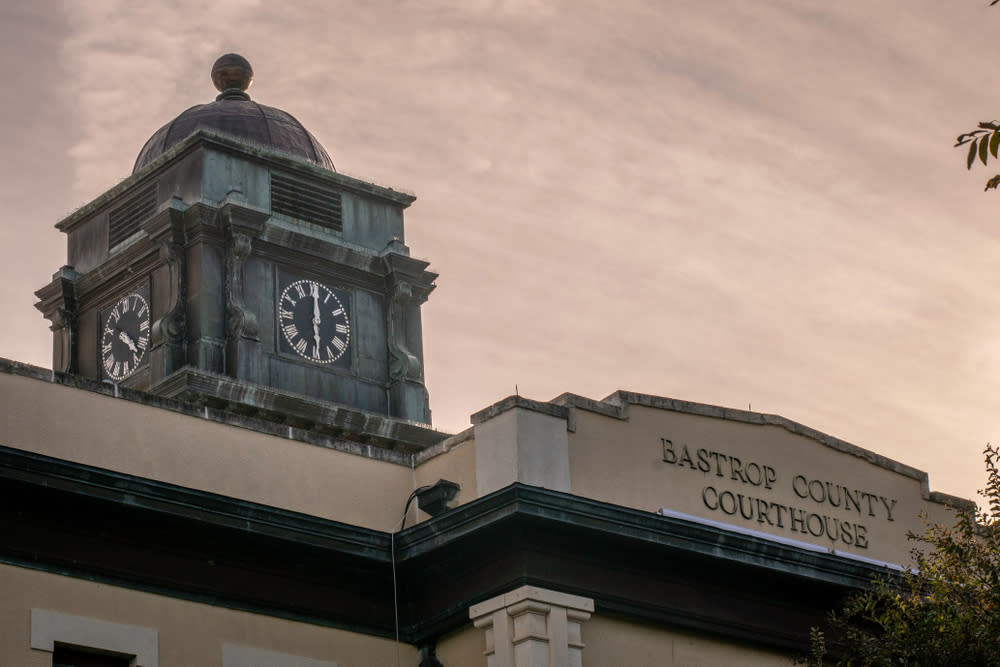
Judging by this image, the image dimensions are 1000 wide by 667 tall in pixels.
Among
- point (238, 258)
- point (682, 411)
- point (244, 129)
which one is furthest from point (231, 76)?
point (682, 411)

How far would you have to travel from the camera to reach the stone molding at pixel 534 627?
26609mm

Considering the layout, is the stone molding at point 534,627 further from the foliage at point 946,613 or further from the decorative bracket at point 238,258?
the decorative bracket at point 238,258

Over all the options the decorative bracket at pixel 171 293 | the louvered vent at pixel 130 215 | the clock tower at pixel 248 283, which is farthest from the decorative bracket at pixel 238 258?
the louvered vent at pixel 130 215

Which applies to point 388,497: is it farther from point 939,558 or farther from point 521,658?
point 939,558

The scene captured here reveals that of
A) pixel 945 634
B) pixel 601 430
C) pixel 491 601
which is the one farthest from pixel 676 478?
pixel 945 634

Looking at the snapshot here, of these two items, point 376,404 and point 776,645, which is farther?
point 376,404

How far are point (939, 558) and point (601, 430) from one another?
4.52m

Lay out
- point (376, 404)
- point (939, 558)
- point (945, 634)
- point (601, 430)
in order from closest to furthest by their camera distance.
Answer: point (945, 634) < point (939, 558) < point (601, 430) < point (376, 404)

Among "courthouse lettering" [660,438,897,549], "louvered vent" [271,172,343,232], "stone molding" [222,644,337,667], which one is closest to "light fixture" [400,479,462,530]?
"stone molding" [222,644,337,667]

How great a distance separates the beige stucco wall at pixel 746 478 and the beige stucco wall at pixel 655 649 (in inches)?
63.7

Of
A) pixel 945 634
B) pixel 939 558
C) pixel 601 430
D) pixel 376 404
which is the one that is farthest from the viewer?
→ pixel 376 404

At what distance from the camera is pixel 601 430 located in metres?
28.6

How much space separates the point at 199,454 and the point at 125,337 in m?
17.3

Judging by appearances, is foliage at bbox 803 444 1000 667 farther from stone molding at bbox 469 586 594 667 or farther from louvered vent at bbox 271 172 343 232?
louvered vent at bbox 271 172 343 232
